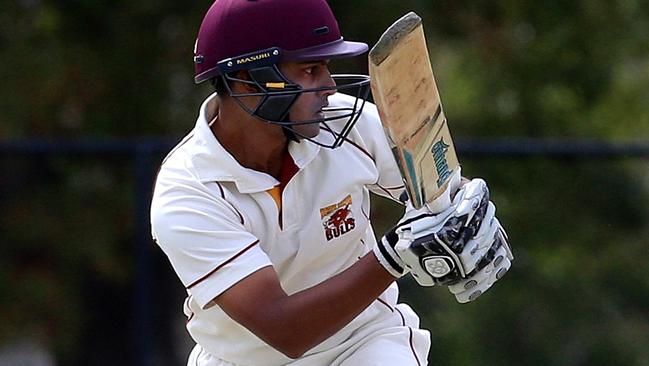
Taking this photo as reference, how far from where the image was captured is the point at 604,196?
659 centimetres

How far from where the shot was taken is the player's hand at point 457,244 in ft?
10.8

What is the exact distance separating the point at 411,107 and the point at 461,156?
3383 mm

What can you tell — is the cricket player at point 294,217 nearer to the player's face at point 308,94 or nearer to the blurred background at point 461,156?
the player's face at point 308,94

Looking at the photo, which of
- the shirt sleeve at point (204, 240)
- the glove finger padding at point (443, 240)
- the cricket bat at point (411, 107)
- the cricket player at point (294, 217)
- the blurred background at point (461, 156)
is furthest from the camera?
the blurred background at point (461, 156)

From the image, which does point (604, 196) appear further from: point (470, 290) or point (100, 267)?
point (470, 290)

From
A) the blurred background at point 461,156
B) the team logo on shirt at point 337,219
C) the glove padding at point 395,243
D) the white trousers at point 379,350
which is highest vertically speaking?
the glove padding at point 395,243

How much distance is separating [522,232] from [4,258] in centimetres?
255

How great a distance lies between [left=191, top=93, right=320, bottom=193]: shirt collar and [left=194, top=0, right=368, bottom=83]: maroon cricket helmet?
188 mm

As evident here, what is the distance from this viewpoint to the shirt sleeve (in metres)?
3.52

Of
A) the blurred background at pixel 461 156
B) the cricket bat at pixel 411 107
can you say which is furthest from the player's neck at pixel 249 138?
the blurred background at pixel 461 156

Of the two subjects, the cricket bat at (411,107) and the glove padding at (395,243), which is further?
the glove padding at (395,243)

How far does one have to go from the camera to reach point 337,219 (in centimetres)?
375

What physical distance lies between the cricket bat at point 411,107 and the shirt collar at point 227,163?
1.41 ft

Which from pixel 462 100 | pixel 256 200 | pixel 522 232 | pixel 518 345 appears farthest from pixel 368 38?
pixel 256 200
